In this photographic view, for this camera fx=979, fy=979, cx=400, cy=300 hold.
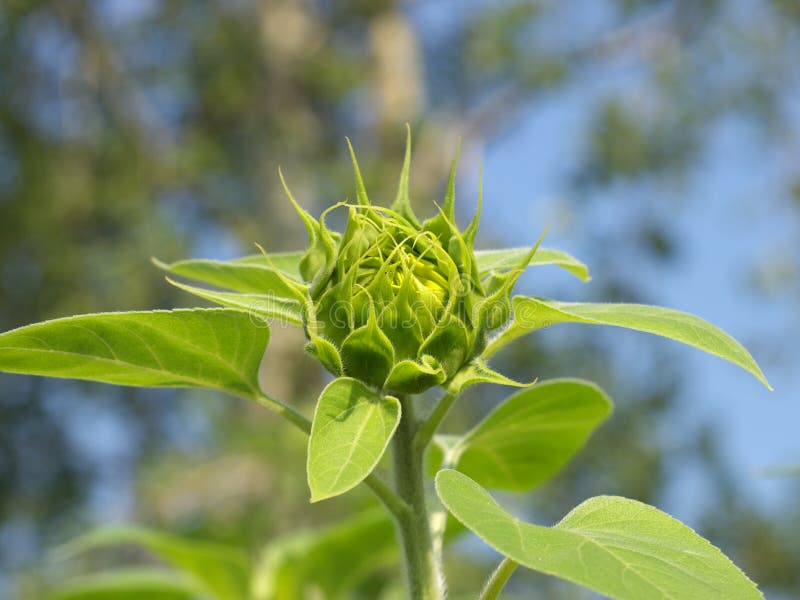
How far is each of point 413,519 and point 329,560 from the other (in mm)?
537

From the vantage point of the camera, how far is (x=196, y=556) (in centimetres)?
120

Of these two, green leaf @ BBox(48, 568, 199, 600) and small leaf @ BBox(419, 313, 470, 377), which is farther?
green leaf @ BBox(48, 568, 199, 600)

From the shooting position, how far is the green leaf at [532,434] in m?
0.89

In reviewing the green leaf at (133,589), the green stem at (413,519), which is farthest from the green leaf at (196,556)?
the green stem at (413,519)

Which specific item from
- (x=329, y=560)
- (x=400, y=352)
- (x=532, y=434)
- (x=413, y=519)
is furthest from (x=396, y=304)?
(x=329, y=560)

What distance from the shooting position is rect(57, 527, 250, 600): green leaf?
1123 millimetres

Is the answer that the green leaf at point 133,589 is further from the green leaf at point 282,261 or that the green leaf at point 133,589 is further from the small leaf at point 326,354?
the small leaf at point 326,354

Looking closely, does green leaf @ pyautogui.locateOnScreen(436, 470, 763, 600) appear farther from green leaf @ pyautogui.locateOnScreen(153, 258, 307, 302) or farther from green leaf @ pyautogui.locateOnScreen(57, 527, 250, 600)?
green leaf @ pyautogui.locateOnScreen(57, 527, 250, 600)

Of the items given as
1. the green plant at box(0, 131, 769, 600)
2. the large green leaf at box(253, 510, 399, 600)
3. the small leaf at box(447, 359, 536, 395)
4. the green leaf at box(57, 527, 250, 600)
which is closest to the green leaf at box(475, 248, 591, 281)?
the green plant at box(0, 131, 769, 600)

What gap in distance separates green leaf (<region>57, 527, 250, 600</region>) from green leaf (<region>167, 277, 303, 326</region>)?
1.61 feet

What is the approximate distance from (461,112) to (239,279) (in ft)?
32.0

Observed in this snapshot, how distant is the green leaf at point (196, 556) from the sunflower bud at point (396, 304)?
56 cm

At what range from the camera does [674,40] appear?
31.9ft

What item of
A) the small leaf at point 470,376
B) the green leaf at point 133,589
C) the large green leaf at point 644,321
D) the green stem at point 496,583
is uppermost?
the large green leaf at point 644,321
